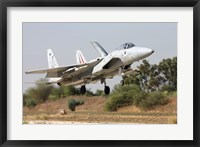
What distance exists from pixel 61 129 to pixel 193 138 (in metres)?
1.53

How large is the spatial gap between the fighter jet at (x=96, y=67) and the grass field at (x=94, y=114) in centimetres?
22

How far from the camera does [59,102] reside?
8766mm

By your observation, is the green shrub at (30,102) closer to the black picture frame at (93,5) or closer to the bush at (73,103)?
the black picture frame at (93,5)

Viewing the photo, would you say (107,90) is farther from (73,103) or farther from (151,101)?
(151,101)

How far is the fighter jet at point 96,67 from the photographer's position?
8.73 m

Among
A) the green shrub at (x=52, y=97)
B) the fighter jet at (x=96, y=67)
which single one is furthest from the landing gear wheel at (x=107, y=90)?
the green shrub at (x=52, y=97)

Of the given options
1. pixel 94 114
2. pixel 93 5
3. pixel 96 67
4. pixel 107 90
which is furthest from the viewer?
pixel 96 67

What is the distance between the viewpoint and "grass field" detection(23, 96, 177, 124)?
8594mm

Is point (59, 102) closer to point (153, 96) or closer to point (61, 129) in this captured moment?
point (61, 129)

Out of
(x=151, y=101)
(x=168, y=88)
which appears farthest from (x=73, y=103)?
(x=168, y=88)

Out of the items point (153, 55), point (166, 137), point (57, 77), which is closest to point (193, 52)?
point (153, 55)

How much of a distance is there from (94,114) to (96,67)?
0.76m

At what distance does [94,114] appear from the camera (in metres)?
8.67

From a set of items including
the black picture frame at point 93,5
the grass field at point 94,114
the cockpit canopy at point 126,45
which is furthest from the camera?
the cockpit canopy at point 126,45
